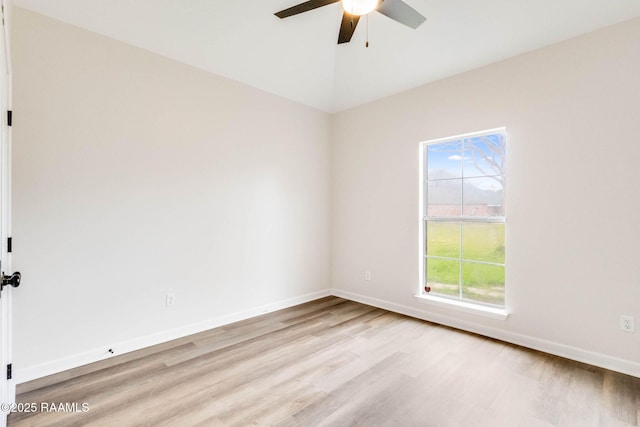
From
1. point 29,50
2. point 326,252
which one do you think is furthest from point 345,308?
point 29,50

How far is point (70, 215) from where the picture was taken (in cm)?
237

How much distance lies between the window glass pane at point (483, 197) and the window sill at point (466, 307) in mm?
964

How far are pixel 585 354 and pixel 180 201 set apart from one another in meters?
3.85

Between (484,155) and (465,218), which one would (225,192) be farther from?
(484,155)

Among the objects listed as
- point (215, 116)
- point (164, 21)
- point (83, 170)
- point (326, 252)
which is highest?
point (164, 21)

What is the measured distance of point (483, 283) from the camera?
3.14 metres

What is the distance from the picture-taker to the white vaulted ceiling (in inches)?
94.2

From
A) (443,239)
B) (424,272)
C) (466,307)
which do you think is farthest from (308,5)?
(466,307)

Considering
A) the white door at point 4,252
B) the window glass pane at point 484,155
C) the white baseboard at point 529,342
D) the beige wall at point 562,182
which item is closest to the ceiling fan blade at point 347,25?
the beige wall at point 562,182

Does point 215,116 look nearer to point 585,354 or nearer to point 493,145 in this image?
point 493,145

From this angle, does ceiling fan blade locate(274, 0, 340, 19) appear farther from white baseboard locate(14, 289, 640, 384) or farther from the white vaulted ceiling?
white baseboard locate(14, 289, 640, 384)

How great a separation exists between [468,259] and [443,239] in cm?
34

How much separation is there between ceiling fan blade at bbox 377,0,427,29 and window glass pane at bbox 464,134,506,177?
1.53 metres

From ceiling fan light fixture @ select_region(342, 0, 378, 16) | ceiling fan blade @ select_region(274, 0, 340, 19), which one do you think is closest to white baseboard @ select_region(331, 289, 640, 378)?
ceiling fan light fixture @ select_region(342, 0, 378, 16)
